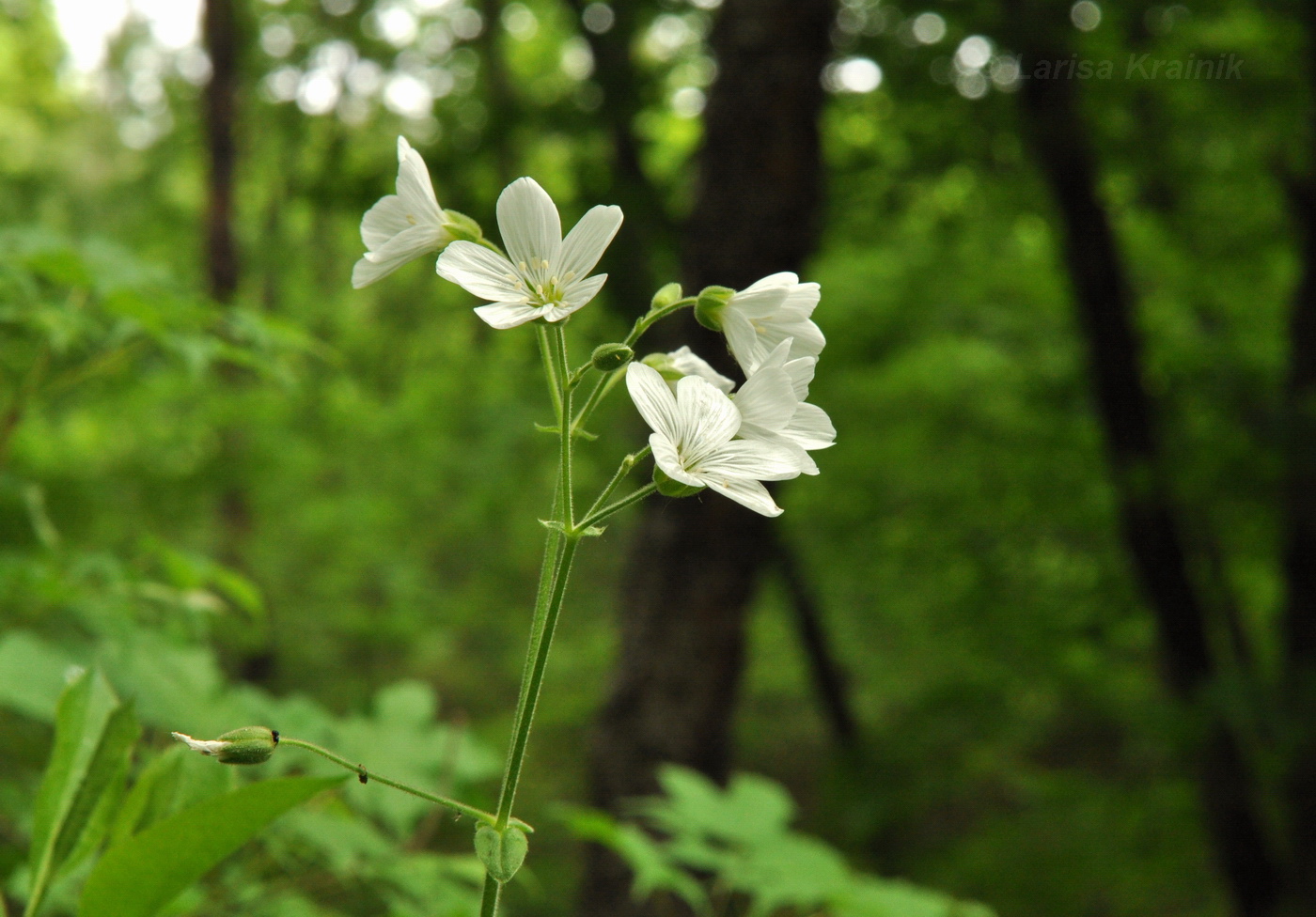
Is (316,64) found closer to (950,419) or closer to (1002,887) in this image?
(950,419)

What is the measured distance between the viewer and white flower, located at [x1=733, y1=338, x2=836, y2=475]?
818 millimetres

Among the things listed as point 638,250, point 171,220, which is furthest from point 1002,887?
point 171,220

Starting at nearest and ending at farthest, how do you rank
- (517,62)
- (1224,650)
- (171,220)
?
1. (1224,650)
2. (171,220)
3. (517,62)

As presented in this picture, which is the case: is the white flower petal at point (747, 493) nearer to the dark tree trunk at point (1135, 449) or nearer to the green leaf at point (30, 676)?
the green leaf at point (30, 676)

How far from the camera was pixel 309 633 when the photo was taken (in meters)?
8.14

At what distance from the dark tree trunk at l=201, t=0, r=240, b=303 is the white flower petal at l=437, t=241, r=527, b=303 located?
704 centimetres

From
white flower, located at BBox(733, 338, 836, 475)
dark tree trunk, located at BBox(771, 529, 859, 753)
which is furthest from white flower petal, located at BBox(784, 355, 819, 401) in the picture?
dark tree trunk, located at BBox(771, 529, 859, 753)

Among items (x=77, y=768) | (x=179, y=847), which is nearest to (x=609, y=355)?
(x=179, y=847)

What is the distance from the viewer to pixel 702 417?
2.77 feet

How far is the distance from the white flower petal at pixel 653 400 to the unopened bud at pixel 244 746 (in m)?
0.39

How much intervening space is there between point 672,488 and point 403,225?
40 cm

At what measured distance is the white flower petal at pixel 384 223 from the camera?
0.95m

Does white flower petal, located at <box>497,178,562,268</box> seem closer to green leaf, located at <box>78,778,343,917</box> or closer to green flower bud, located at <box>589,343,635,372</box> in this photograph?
green flower bud, located at <box>589,343,635,372</box>

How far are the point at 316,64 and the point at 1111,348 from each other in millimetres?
8074
